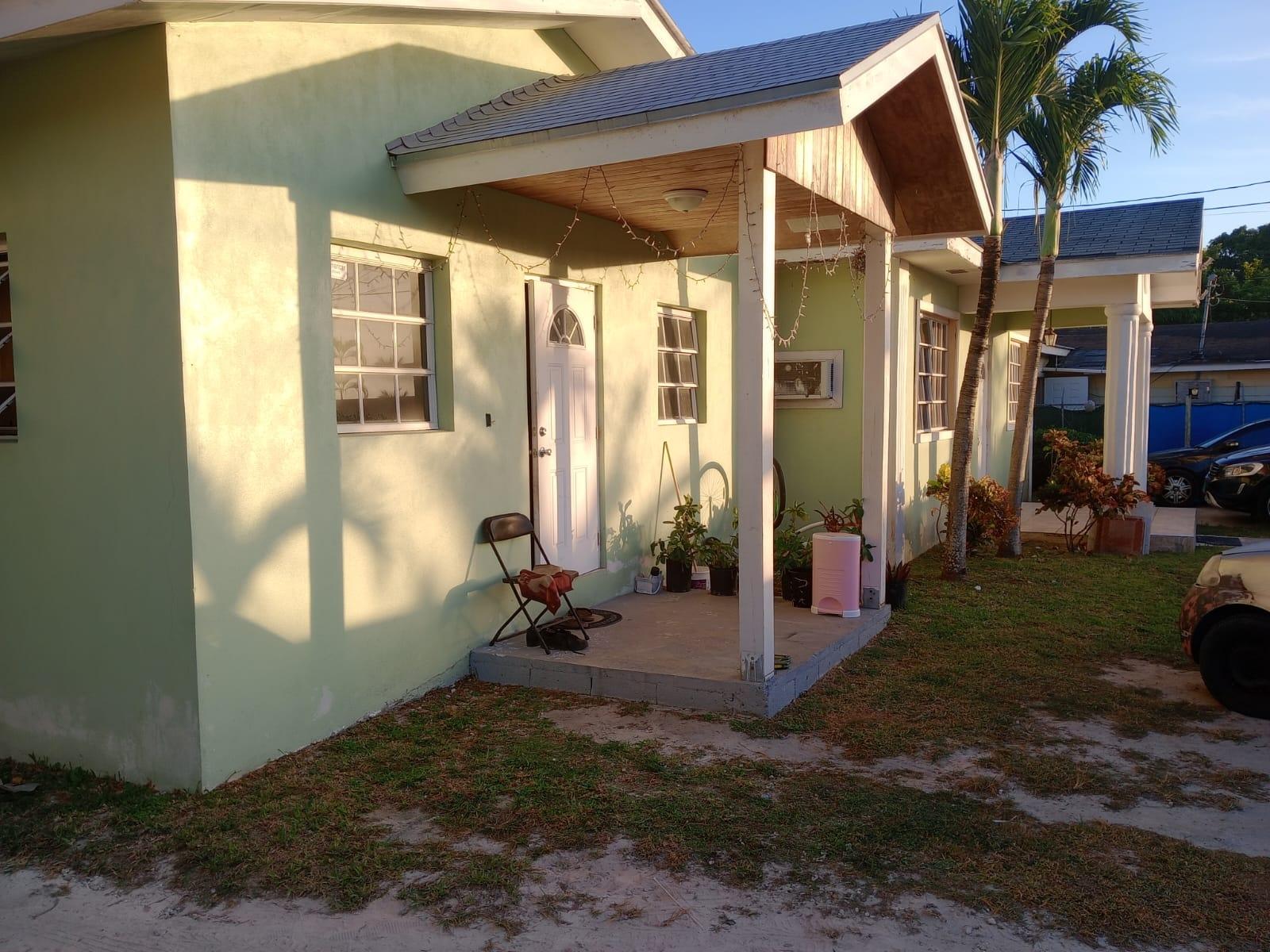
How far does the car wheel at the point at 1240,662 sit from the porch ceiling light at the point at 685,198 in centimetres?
405

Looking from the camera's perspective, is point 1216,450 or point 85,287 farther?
point 1216,450

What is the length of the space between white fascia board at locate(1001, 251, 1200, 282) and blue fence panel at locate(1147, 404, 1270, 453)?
39.6ft

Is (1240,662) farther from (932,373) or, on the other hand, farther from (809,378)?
(932,373)

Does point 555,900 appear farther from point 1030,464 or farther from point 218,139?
point 1030,464

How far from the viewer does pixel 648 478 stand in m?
8.39

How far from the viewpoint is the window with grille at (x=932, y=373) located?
11.4 metres

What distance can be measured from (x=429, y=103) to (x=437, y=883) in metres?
4.52

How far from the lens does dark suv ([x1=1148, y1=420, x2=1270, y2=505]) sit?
53.1 ft

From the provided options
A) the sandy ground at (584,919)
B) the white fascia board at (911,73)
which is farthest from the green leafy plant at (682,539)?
the sandy ground at (584,919)

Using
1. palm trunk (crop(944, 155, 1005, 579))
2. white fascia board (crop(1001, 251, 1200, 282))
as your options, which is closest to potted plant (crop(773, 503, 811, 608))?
palm trunk (crop(944, 155, 1005, 579))

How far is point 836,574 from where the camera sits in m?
7.19

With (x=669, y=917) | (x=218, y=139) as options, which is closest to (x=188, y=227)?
(x=218, y=139)

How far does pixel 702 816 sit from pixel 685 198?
382 cm

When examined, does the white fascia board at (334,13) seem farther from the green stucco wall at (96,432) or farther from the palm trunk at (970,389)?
the palm trunk at (970,389)
